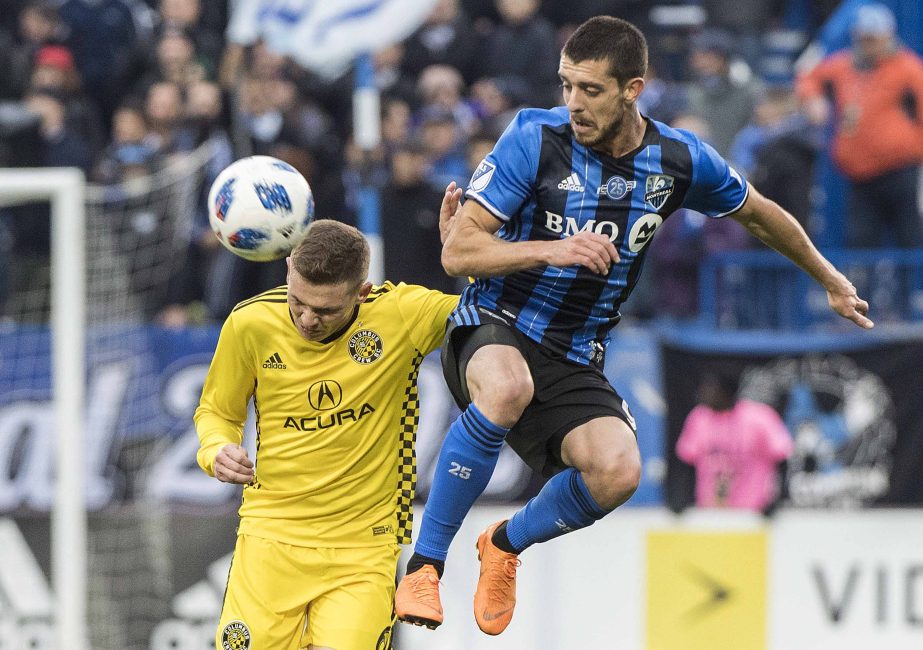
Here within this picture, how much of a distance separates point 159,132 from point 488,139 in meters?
2.71

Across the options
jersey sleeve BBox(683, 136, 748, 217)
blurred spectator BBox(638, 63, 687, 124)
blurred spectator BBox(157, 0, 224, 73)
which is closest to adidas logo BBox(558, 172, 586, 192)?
jersey sleeve BBox(683, 136, 748, 217)

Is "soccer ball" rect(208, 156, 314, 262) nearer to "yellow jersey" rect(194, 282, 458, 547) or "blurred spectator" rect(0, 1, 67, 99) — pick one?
"yellow jersey" rect(194, 282, 458, 547)

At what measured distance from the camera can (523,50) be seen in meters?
13.4

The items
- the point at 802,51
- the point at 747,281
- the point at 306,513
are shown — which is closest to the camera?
the point at 306,513

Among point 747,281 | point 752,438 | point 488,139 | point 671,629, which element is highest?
point 488,139

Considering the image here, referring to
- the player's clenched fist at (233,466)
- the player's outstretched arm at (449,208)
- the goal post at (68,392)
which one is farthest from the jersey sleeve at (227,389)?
the goal post at (68,392)

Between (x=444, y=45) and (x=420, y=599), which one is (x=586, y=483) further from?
(x=444, y=45)

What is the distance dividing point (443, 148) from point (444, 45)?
1.48m

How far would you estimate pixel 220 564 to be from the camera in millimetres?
10641

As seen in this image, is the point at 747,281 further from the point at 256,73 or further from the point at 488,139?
the point at 256,73

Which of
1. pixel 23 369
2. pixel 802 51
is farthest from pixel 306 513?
pixel 802 51

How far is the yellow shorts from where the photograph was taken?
642 cm

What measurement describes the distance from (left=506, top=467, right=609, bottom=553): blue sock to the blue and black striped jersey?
19.4 inches

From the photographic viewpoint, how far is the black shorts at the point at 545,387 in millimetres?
6188
